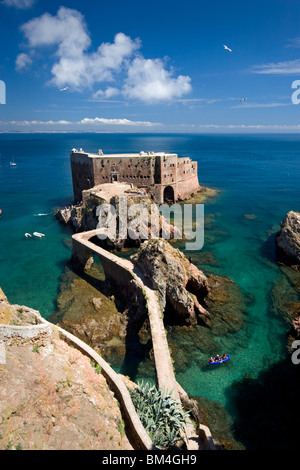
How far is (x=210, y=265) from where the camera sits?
2833cm

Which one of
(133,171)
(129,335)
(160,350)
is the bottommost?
(129,335)

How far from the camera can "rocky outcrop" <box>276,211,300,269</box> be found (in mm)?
28188

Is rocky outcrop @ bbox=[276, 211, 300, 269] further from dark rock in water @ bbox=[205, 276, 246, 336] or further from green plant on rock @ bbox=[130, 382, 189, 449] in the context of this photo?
green plant on rock @ bbox=[130, 382, 189, 449]

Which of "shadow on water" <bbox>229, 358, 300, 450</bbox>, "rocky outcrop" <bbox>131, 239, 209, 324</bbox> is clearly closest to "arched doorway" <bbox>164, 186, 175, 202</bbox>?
"rocky outcrop" <bbox>131, 239, 209, 324</bbox>

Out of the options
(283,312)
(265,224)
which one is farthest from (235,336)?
(265,224)

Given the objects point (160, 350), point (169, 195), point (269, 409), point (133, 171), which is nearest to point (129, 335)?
point (160, 350)

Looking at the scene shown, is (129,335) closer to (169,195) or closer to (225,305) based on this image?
(225,305)

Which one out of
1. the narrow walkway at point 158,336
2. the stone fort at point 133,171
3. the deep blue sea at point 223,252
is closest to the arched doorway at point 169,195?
the stone fort at point 133,171

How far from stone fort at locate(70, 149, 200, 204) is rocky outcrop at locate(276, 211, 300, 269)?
20.0 m

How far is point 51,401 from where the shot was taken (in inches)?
336

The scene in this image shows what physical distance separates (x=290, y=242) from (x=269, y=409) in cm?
1895

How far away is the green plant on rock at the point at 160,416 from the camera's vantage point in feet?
32.8

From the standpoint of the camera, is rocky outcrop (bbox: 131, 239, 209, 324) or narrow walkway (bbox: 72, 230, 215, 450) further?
rocky outcrop (bbox: 131, 239, 209, 324)

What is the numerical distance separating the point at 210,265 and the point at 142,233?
8307 millimetres
